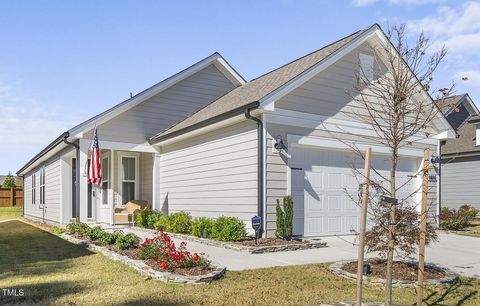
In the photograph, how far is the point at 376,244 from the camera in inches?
294

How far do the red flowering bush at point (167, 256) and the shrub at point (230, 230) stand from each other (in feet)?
9.59

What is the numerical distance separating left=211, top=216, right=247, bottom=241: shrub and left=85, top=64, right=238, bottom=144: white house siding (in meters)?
6.39

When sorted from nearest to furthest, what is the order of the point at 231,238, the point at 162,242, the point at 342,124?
the point at 162,242, the point at 231,238, the point at 342,124

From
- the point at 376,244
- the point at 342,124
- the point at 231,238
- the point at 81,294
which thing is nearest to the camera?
the point at 81,294

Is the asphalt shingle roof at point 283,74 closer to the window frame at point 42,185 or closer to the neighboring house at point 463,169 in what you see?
the neighboring house at point 463,169

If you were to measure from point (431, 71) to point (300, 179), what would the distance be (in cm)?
594

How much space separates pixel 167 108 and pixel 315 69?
6974 mm

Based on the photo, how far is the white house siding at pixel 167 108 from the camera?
51.6 ft

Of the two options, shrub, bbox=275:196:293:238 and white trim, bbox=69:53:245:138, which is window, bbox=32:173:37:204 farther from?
shrub, bbox=275:196:293:238

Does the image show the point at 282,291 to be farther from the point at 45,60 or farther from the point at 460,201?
the point at 460,201

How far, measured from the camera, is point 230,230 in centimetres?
1084

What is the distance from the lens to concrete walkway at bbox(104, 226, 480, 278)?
8461 mm

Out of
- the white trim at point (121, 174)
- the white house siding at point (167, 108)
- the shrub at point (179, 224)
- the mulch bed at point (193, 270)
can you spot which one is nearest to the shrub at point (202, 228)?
the shrub at point (179, 224)

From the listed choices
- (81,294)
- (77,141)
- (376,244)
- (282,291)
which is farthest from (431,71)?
(77,141)
